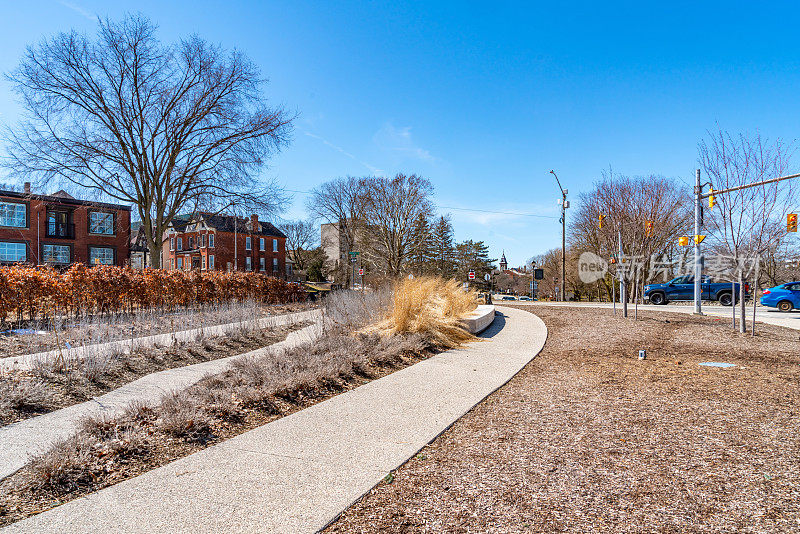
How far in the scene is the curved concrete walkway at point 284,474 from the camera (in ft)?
9.29

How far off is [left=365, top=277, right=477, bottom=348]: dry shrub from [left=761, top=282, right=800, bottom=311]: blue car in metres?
16.8

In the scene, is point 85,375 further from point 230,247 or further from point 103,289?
point 230,247

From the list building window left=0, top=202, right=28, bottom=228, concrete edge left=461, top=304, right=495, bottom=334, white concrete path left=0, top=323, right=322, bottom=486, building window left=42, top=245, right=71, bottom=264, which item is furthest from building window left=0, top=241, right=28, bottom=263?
white concrete path left=0, top=323, right=322, bottom=486

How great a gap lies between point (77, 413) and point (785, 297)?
2560cm

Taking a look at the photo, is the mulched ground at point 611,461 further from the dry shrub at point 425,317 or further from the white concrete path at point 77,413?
the dry shrub at point 425,317

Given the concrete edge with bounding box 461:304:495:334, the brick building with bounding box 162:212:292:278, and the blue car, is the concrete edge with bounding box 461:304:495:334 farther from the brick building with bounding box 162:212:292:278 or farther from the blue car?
the brick building with bounding box 162:212:292:278

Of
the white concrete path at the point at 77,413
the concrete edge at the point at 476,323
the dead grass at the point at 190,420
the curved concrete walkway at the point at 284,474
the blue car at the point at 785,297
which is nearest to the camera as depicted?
the curved concrete walkway at the point at 284,474

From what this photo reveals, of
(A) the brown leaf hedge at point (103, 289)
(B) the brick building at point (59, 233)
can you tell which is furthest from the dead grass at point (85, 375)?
A: (B) the brick building at point (59, 233)

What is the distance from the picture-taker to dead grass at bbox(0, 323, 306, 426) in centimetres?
505

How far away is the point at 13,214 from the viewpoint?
3503 cm

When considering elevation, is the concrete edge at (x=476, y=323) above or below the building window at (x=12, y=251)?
below

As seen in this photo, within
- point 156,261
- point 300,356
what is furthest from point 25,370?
point 156,261

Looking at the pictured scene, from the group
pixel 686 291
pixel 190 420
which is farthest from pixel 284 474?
pixel 686 291

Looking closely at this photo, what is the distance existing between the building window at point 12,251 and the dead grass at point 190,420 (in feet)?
122
